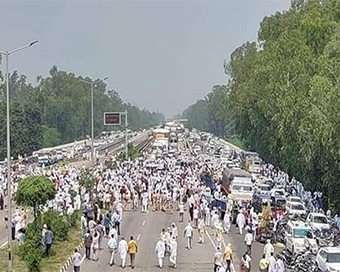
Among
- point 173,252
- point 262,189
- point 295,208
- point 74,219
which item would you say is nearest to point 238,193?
point 262,189

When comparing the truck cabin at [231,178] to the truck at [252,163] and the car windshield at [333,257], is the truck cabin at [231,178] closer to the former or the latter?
the truck at [252,163]

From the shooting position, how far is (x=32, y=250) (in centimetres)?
2681

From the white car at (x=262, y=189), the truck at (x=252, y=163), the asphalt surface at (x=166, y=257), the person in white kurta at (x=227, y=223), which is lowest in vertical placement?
the asphalt surface at (x=166, y=257)

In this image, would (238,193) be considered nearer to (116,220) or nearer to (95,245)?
(116,220)

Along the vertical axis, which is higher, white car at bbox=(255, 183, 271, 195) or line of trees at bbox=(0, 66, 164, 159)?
line of trees at bbox=(0, 66, 164, 159)

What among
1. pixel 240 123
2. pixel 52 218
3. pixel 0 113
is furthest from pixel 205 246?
pixel 0 113

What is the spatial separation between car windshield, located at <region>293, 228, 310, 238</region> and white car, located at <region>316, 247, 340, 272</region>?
4.16m

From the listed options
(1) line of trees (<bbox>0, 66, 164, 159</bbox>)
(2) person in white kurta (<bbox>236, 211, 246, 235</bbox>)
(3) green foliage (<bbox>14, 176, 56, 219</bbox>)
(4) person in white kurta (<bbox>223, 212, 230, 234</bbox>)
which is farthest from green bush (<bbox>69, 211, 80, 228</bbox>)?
(1) line of trees (<bbox>0, 66, 164, 159</bbox>)

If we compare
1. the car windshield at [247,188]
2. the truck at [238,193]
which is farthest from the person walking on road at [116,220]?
the car windshield at [247,188]

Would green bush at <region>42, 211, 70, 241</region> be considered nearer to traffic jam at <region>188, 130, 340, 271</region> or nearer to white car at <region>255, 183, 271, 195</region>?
traffic jam at <region>188, 130, 340, 271</region>

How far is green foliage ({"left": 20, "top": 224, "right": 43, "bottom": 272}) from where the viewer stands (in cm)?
2664

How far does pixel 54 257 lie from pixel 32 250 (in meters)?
3.00

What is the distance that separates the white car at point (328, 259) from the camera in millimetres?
24866

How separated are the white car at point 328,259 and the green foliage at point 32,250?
9171 mm
